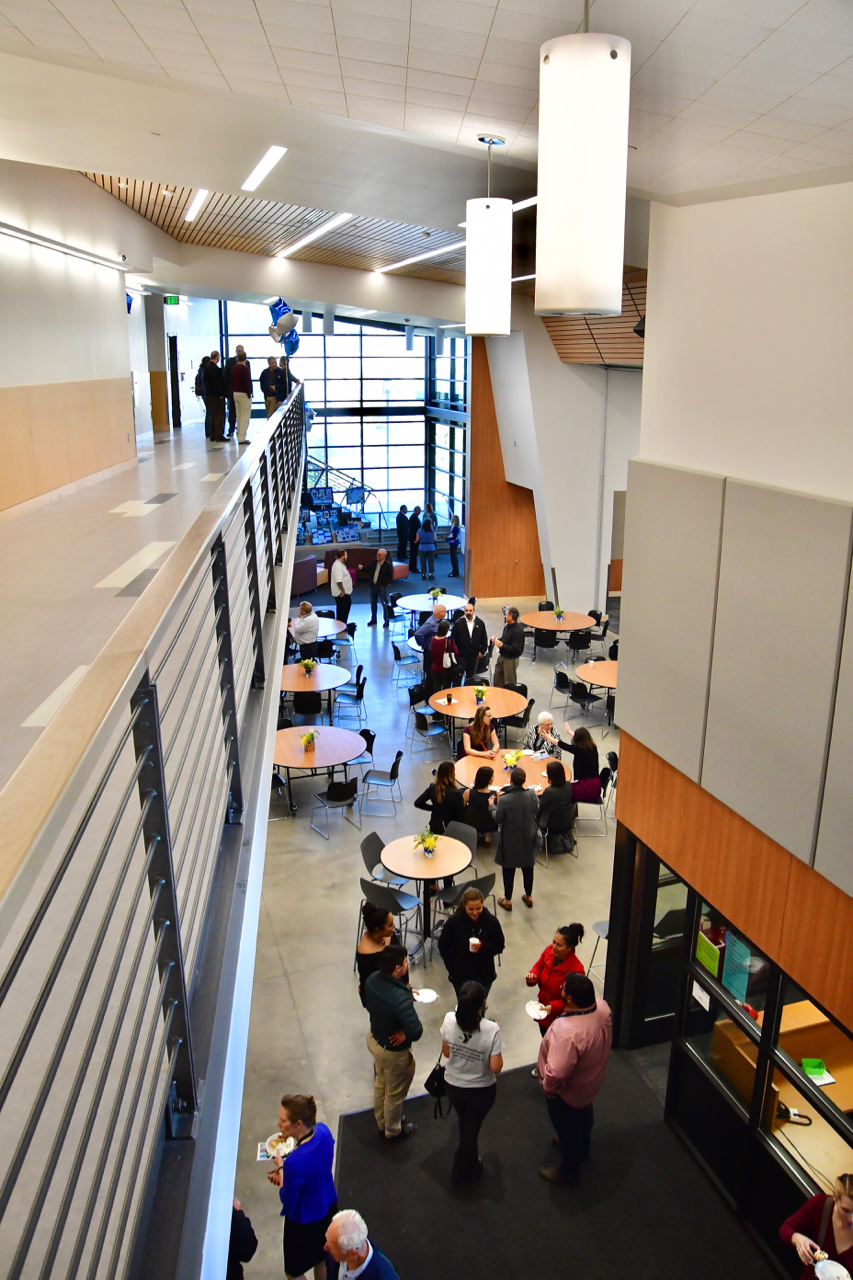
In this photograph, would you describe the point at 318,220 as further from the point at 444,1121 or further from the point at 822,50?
the point at 444,1121

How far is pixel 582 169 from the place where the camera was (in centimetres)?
338

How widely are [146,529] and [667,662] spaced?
4371 mm

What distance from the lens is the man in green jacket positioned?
16.3 feet

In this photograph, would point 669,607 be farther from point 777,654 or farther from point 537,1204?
point 537,1204

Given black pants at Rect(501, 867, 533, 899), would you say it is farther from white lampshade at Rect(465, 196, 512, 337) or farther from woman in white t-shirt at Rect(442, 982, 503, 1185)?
white lampshade at Rect(465, 196, 512, 337)

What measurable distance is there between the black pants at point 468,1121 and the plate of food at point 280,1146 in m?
1.17

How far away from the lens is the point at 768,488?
171 inches

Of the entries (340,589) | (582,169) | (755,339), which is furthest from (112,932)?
(340,589)

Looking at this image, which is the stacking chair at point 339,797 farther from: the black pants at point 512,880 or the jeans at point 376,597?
the jeans at point 376,597

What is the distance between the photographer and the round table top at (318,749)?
9.14m

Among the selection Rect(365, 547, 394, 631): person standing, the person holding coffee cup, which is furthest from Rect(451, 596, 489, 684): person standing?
the person holding coffee cup

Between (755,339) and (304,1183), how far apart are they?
16.1 ft

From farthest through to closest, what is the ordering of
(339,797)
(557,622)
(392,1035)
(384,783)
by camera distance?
(557,622), (384,783), (339,797), (392,1035)

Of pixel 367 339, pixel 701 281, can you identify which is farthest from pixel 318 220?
pixel 367 339
